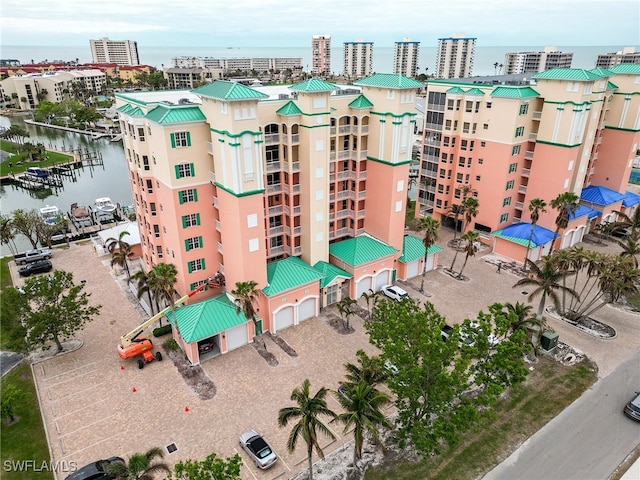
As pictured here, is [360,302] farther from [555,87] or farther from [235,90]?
[555,87]

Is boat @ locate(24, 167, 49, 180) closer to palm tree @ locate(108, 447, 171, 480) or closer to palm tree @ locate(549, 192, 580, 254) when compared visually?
palm tree @ locate(108, 447, 171, 480)

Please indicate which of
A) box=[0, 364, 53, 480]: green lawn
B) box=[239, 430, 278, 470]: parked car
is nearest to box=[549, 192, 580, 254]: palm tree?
box=[239, 430, 278, 470]: parked car

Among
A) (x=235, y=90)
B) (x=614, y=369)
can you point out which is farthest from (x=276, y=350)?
(x=614, y=369)

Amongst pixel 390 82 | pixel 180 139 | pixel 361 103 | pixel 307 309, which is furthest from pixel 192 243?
pixel 390 82

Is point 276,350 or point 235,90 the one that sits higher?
point 235,90

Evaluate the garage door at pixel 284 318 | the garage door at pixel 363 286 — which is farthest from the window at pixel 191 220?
the garage door at pixel 363 286

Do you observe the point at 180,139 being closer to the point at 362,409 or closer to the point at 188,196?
the point at 188,196

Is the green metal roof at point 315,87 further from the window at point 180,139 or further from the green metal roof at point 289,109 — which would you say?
the window at point 180,139
